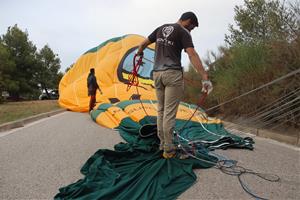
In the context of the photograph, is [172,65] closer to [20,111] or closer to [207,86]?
[207,86]

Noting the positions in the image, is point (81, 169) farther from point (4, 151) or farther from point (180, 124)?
point (180, 124)

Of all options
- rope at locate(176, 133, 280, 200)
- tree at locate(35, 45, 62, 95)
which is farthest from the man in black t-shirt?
tree at locate(35, 45, 62, 95)

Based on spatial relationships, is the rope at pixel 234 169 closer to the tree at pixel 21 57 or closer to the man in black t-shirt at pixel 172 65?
the man in black t-shirt at pixel 172 65

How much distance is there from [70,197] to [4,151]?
2.36 metres

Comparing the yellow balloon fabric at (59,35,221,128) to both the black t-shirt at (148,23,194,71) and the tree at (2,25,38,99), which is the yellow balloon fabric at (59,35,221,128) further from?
the tree at (2,25,38,99)

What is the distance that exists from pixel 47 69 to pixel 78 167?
44.5m

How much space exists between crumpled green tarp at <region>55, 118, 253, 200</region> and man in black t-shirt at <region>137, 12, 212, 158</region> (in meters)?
0.35

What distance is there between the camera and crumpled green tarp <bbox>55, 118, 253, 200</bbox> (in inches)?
106

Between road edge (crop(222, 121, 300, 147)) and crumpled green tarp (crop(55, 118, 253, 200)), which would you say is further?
road edge (crop(222, 121, 300, 147))

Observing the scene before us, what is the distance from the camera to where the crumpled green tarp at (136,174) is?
2682 millimetres

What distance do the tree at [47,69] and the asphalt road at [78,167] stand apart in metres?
38.5

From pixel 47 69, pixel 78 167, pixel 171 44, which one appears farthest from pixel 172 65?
pixel 47 69

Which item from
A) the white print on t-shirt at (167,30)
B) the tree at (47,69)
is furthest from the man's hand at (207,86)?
the tree at (47,69)

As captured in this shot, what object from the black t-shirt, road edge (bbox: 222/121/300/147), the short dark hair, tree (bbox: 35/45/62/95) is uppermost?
tree (bbox: 35/45/62/95)
